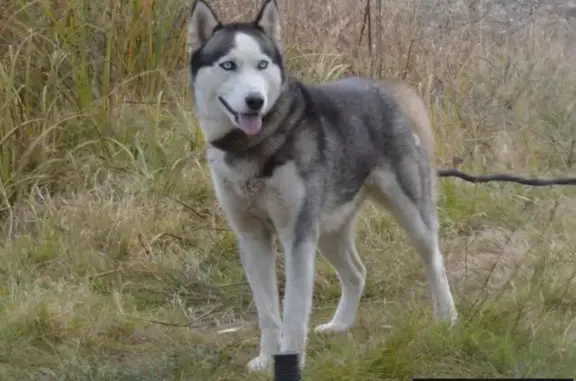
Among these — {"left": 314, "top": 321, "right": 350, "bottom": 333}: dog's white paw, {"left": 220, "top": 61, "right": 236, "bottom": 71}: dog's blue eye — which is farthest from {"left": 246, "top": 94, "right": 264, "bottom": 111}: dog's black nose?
{"left": 314, "top": 321, "right": 350, "bottom": 333}: dog's white paw

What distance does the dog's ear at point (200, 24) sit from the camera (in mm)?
4207

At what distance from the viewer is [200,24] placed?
4238mm

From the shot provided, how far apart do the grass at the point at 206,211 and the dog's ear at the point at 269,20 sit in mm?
1255

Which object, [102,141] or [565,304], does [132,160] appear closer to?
[102,141]

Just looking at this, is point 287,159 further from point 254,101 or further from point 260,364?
point 260,364

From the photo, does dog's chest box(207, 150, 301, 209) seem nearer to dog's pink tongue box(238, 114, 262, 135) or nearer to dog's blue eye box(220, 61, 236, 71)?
dog's pink tongue box(238, 114, 262, 135)

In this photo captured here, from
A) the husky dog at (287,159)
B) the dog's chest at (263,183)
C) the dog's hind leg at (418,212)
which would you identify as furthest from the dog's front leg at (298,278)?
the dog's hind leg at (418,212)

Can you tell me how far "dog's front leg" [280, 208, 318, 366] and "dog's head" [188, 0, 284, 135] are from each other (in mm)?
439

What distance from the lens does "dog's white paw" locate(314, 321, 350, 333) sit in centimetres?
477

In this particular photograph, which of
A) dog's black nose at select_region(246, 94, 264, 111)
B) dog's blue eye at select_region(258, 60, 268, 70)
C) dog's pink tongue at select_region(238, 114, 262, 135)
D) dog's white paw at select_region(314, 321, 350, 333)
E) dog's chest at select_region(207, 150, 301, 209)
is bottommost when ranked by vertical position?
dog's white paw at select_region(314, 321, 350, 333)

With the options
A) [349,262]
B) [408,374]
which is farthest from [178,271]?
[408,374]

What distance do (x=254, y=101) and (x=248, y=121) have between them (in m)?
0.11

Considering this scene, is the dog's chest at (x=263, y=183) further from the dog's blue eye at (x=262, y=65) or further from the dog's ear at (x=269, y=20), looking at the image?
the dog's ear at (x=269, y=20)

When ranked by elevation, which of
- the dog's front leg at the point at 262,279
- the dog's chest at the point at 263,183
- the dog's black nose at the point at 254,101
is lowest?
the dog's front leg at the point at 262,279
